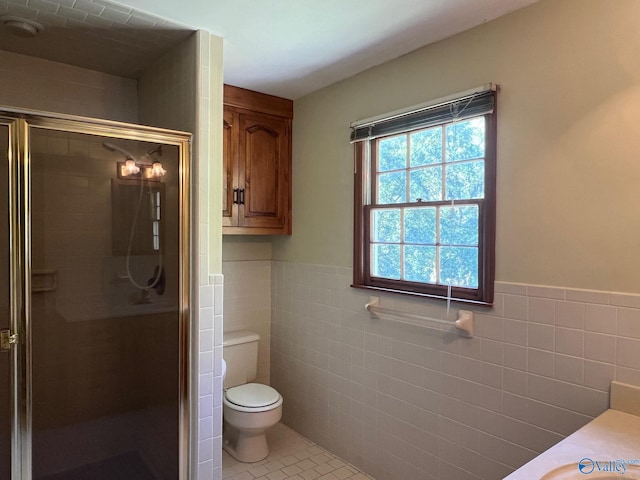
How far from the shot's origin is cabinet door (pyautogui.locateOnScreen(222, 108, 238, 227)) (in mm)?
2898

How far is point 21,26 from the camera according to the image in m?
2.02

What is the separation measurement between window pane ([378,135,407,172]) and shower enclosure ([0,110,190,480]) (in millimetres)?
1108

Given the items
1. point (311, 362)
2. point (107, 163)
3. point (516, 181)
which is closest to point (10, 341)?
point (107, 163)

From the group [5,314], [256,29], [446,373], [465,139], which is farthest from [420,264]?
[5,314]

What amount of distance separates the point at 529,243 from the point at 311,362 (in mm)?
1724

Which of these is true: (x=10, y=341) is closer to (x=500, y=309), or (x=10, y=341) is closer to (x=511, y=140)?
(x=500, y=309)

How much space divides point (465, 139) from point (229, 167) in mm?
1515

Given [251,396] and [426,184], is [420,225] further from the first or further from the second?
[251,396]

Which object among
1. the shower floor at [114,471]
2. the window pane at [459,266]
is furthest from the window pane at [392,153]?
the shower floor at [114,471]

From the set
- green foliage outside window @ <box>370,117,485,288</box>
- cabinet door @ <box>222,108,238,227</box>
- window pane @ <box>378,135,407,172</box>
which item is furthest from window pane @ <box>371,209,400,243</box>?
cabinet door @ <box>222,108,238,227</box>

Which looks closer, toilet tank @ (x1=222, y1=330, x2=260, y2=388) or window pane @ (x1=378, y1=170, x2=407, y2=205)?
window pane @ (x1=378, y1=170, x2=407, y2=205)

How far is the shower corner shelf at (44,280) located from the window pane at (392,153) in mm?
1737

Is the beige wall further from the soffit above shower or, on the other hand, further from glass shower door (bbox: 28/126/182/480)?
glass shower door (bbox: 28/126/182/480)

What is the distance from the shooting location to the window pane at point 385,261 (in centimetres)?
249
